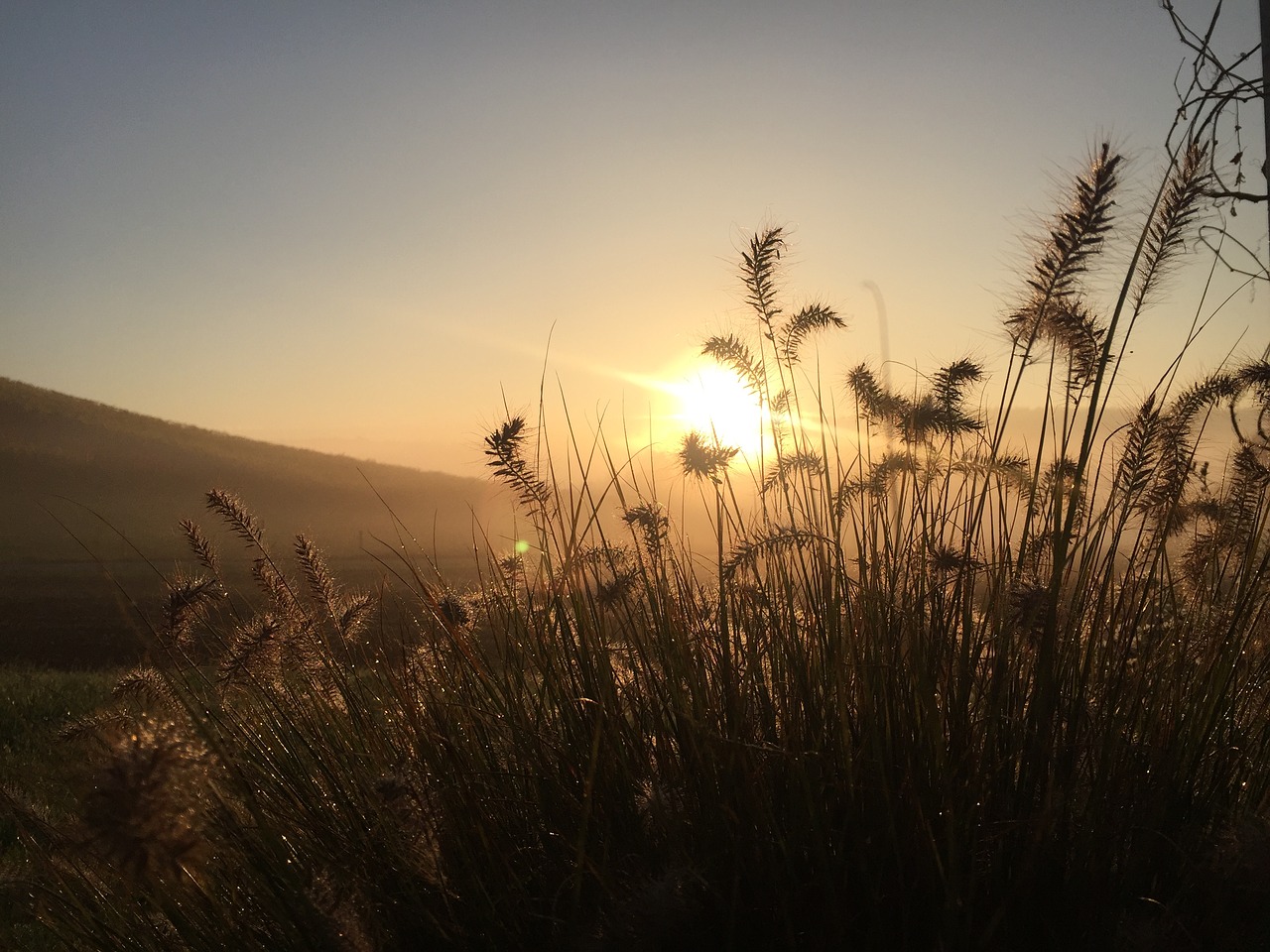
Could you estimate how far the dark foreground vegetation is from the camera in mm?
1642

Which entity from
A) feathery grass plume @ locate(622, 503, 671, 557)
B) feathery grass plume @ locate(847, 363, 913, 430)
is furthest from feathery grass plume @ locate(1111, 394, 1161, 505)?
feathery grass plume @ locate(622, 503, 671, 557)

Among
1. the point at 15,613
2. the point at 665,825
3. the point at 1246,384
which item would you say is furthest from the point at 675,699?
the point at 15,613

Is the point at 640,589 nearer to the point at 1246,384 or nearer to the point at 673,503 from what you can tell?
the point at 673,503

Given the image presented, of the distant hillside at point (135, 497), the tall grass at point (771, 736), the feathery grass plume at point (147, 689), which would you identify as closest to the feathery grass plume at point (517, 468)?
the tall grass at point (771, 736)

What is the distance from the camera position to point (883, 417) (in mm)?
2748

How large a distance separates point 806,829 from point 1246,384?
220 cm

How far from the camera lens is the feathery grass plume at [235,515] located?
239 cm

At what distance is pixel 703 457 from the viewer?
254cm

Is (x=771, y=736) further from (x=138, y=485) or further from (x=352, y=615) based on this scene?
(x=138, y=485)

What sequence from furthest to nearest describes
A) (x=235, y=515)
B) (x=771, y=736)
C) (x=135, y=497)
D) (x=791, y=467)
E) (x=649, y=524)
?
(x=135, y=497)
(x=791, y=467)
(x=649, y=524)
(x=235, y=515)
(x=771, y=736)

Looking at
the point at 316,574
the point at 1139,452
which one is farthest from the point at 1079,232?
the point at 316,574

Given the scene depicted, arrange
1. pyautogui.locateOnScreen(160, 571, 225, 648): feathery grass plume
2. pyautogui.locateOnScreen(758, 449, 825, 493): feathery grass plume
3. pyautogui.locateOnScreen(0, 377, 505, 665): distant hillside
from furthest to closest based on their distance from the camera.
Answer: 1. pyautogui.locateOnScreen(0, 377, 505, 665): distant hillside
2. pyautogui.locateOnScreen(758, 449, 825, 493): feathery grass plume
3. pyautogui.locateOnScreen(160, 571, 225, 648): feathery grass plume

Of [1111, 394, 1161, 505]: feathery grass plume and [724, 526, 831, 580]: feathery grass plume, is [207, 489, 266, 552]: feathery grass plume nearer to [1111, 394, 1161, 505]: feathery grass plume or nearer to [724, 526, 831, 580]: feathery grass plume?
[724, 526, 831, 580]: feathery grass plume

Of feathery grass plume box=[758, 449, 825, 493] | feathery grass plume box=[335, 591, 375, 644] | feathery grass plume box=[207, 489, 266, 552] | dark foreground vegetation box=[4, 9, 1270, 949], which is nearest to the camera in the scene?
dark foreground vegetation box=[4, 9, 1270, 949]
